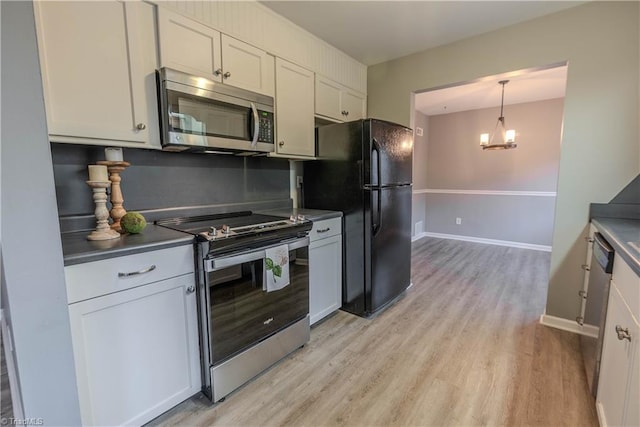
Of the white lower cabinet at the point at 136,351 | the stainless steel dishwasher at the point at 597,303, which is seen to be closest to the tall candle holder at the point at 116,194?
the white lower cabinet at the point at 136,351

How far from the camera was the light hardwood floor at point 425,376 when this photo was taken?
1.44 metres

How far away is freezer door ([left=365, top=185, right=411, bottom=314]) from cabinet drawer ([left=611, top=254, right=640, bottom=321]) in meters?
1.35

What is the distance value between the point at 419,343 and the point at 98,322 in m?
1.89

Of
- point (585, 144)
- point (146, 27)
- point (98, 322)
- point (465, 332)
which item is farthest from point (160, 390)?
point (585, 144)

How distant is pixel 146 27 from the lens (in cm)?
152

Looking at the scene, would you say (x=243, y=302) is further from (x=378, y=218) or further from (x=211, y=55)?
(x=211, y=55)

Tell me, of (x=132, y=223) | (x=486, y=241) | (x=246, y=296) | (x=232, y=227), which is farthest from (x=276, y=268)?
(x=486, y=241)

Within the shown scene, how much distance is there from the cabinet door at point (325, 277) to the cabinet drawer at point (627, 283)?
63.1 inches

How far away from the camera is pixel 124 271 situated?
3.96ft

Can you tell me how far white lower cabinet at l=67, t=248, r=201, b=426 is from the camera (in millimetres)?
1149

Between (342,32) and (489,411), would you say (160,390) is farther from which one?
(342,32)

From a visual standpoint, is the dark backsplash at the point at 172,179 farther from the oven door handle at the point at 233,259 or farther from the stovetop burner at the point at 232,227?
the oven door handle at the point at 233,259

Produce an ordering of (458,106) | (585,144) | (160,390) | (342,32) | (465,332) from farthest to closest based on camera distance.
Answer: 1. (458,106)
2. (342,32)
3. (465,332)
4. (585,144)
5. (160,390)

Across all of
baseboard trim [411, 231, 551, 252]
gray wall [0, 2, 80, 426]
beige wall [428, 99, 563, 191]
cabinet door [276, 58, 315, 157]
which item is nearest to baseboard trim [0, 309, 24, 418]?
gray wall [0, 2, 80, 426]
